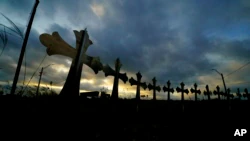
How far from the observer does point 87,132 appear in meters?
3.17

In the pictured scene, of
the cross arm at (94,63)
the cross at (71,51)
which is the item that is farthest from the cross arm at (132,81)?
the cross at (71,51)

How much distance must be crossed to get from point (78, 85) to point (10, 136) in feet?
4.63

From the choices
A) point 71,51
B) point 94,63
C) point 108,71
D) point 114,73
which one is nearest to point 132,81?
point 114,73

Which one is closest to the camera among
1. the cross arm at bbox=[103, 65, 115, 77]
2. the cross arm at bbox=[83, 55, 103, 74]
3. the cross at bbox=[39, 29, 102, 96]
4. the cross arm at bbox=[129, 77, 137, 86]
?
the cross at bbox=[39, 29, 102, 96]

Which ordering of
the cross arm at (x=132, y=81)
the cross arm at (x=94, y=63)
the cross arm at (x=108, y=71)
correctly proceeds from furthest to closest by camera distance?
the cross arm at (x=132, y=81)
the cross arm at (x=108, y=71)
the cross arm at (x=94, y=63)

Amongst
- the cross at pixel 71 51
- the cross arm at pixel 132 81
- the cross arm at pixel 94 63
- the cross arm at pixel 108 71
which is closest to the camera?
the cross at pixel 71 51

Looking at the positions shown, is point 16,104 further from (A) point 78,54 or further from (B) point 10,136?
(A) point 78,54

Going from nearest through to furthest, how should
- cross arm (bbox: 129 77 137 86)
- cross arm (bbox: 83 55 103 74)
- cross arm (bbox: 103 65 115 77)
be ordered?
cross arm (bbox: 83 55 103 74), cross arm (bbox: 103 65 115 77), cross arm (bbox: 129 77 137 86)

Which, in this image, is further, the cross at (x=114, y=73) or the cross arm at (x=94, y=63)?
the cross at (x=114, y=73)

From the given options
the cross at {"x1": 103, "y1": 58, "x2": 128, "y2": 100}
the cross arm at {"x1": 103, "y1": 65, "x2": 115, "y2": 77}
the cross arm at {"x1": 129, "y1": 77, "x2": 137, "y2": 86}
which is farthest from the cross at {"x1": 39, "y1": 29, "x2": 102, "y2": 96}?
the cross arm at {"x1": 129, "y1": 77, "x2": 137, "y2": 86}

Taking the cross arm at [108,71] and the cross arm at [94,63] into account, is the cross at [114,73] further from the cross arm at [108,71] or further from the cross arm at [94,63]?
the cross arm at [94,63]

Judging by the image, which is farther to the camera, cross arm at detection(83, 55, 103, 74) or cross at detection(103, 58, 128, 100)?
cross at detection(103, 58, 128, 100)

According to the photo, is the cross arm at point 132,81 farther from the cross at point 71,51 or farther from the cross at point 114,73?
the cross at point 71,51

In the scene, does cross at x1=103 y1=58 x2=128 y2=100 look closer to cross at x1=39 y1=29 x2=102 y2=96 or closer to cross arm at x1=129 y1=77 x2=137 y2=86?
cross at x1=39 y1=29 x2=102 y2=96
